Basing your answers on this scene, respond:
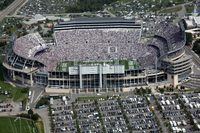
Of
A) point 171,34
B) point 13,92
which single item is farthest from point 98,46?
point 13,92

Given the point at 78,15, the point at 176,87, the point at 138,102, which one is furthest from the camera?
the point at 78,15

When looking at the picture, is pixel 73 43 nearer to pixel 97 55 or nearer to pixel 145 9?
pixel 97 55

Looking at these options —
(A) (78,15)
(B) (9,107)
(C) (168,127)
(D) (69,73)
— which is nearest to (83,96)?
(D) (69,73)

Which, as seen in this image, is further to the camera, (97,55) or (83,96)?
(97,55)

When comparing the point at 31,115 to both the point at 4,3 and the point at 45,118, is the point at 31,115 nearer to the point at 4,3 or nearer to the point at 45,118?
the point at 45,118

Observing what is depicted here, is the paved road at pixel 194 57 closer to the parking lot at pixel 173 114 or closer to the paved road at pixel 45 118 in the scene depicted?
the parking lot at pixel 173 114

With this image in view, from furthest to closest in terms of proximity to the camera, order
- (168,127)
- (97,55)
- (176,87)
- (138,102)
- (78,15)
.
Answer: (78,15), (97,55), (176,87), (138,102), (168,127)

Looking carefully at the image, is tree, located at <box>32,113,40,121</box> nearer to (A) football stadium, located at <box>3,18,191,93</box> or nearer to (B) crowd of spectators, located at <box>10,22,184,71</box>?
(A) football stadium, located at <box>3,18,191,93</box>
